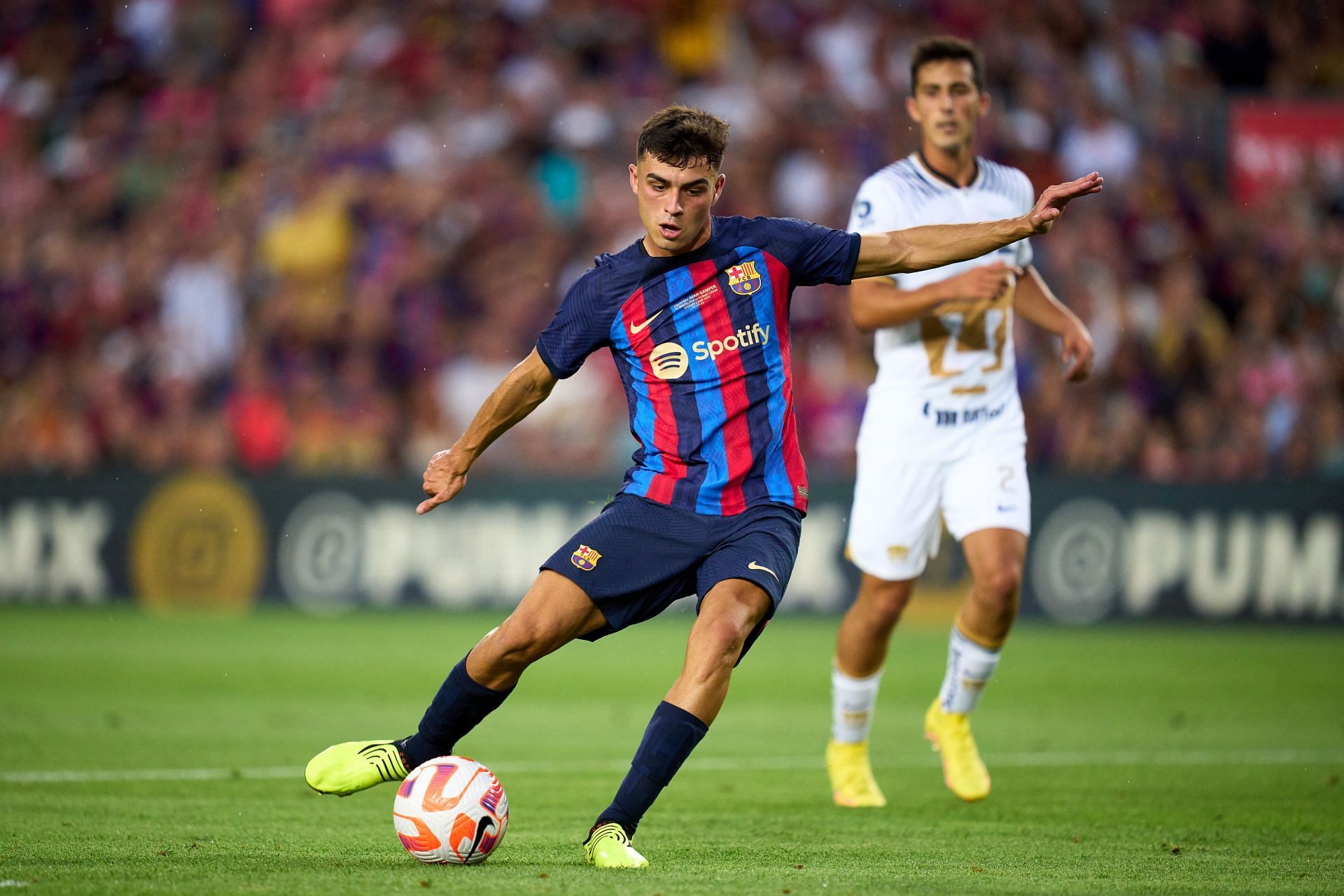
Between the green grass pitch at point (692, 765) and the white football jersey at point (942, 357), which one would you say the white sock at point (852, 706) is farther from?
the white football jersey at point (942, 357)

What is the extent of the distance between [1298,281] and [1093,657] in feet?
18.5

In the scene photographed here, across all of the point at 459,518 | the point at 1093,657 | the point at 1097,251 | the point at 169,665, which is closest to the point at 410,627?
the point at 459,518

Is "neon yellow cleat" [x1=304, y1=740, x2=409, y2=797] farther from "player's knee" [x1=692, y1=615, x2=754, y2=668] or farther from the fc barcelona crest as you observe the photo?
the fc barcelona crest

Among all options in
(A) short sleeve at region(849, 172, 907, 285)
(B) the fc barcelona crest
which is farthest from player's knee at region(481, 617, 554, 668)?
(A) short sleeve at region(849, 172, 907, 285)

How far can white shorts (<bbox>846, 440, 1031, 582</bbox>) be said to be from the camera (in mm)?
7309

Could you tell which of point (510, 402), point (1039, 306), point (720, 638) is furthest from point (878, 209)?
point (720, 638)

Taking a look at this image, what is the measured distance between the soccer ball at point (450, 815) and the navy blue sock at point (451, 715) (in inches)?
10.4

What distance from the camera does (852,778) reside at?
7289mm

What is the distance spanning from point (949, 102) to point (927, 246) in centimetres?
199

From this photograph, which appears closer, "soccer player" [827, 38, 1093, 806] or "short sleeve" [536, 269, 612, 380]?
"short sleeve" [536, 269, 612, 380]

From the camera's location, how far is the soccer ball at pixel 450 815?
5.33m

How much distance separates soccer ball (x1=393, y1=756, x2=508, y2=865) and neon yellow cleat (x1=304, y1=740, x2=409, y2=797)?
291mm

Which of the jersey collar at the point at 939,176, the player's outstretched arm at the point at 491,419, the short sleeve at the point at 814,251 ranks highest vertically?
the jersey collar at the point at 939,176

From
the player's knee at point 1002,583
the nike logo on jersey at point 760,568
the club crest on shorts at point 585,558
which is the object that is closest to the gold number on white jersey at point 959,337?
the player's knee at point 1002,583
